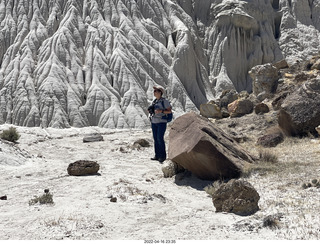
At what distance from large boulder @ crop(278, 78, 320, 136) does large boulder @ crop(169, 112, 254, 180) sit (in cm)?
223

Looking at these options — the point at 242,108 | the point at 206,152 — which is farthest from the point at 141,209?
the point at 242,108

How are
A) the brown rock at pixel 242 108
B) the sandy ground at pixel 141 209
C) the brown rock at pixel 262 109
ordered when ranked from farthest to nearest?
the brown rock at pixel 242 108 → the brown rock at pixel 262 109 → the sandy ground at pixel 141 209

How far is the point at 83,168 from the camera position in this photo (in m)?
7.34

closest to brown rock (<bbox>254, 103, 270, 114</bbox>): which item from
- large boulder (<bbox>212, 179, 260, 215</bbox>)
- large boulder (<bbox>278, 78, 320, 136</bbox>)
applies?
large boulder (<bbox>278, 78, 320, 136</bbox>)

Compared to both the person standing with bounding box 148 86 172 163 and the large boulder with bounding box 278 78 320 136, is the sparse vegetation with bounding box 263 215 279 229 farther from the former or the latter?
the large boulder with bounding box 278 78 320 136

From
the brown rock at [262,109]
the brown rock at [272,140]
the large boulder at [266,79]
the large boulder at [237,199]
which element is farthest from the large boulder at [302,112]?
the large boulder at [266,79]

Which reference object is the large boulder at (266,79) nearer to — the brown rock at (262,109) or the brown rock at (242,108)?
the brown rock at (242,108)

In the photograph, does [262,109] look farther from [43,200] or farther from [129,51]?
[129,51]

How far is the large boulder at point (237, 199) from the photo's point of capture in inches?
178

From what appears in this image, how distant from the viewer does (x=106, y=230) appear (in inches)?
154

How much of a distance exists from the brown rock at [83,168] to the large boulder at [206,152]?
66.2 inches

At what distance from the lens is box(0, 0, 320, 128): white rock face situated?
84.1 ft

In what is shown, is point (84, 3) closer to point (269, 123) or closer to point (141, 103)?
point (141, 103)

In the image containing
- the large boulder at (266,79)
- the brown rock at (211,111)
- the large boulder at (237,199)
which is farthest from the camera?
the brown rock at (211,111)
